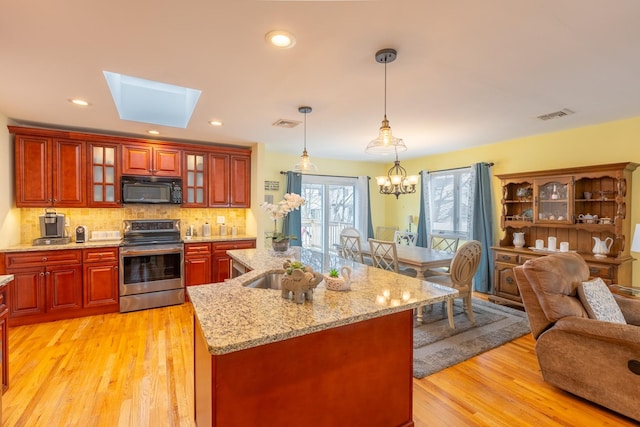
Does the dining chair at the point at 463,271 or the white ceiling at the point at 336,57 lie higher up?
the white ceiling at the point at 336,57

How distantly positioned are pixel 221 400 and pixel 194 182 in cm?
388

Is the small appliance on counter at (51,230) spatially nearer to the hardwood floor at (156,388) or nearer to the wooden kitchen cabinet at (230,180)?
the hardwood floor at (156,388)

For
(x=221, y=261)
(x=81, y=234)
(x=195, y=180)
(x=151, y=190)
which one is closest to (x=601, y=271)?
(x=221, y=261)

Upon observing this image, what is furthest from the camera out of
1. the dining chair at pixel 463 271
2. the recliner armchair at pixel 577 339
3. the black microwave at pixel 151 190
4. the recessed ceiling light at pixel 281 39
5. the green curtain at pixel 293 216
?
the green curtain at pixel 293 216

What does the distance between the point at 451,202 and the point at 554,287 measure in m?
3.50

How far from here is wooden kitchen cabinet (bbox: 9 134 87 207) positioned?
3.64 metres

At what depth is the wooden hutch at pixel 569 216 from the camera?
344 cm

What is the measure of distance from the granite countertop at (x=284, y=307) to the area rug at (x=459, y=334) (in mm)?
1091

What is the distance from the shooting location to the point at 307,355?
1481mm

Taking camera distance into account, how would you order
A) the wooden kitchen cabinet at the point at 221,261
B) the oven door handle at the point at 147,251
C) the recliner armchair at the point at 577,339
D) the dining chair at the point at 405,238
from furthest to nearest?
the dining chair at the point at 405,238
the wooden kitchen cabinet at the point at 221,261
the oven door handle at the point at 147,251
the recliner armchair at the point at 577,339

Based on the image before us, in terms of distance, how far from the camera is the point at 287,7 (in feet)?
5.27

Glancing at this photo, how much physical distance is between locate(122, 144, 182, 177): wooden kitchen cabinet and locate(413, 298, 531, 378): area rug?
3.93 m

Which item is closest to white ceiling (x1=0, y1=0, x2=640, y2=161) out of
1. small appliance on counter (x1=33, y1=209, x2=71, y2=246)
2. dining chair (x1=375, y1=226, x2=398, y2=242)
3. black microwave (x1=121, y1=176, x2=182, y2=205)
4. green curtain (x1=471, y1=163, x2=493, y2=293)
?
black microwave (x1=121, y1=176, x2=182, y2=205)

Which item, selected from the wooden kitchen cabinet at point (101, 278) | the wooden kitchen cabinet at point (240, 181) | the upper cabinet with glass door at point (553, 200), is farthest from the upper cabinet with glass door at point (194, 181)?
the upper cabinet with glass door at point (553, 200)
